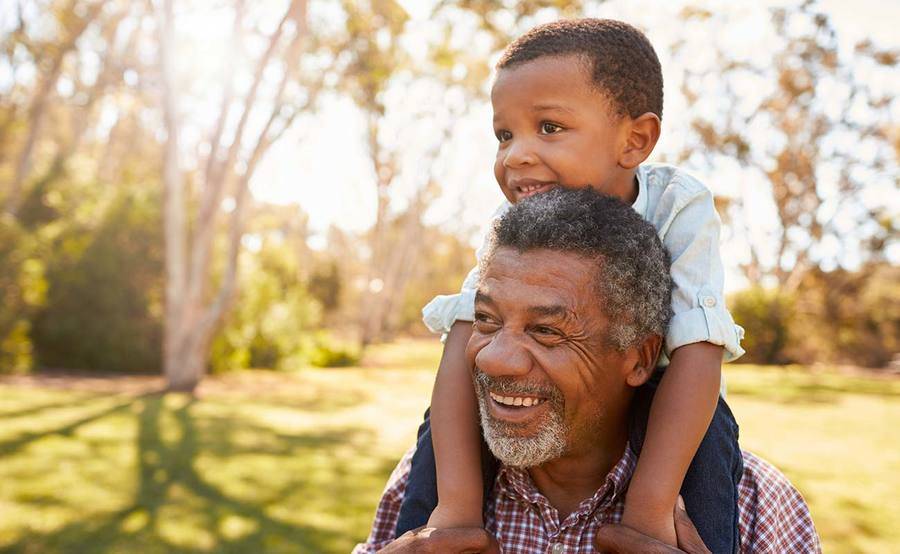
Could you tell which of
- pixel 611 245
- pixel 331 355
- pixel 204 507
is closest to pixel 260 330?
pixel 331 355

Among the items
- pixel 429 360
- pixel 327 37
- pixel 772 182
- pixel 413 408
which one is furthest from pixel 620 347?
pixel 772 182

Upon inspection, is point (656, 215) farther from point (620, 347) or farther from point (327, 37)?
point (327, 37)

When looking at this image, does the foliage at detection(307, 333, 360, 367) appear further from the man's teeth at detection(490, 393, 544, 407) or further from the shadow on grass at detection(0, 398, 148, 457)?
the man's teeth at detection(490, 393, 544, 407)

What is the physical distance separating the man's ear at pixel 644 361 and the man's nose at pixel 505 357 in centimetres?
33

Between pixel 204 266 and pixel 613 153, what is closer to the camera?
pixel 613 153

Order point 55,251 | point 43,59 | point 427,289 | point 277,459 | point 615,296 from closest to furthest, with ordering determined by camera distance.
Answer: point 615,296, point 277,459, point 55,251, point 43,59, point 427,289

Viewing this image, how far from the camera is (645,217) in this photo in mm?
2316

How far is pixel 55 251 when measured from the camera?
1566 cm

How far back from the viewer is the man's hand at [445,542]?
1.92m

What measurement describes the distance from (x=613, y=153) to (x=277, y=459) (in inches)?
283

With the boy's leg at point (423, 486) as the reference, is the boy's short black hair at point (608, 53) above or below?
above

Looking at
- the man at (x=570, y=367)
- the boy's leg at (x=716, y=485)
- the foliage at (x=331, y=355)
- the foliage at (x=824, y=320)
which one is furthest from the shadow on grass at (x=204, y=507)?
the foliage at (x=824, y=320)

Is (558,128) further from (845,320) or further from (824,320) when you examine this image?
(845,320)

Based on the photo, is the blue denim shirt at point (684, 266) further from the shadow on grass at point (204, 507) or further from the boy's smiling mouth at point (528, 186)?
the shadow on grass at point (204, 507)
